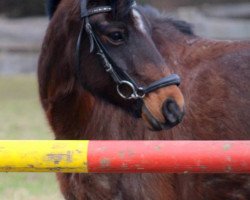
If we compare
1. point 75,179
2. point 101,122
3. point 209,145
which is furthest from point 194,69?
point 209,145

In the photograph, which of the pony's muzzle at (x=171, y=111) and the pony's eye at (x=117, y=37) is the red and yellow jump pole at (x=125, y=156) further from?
the pony's eye at (x=117, y=37)

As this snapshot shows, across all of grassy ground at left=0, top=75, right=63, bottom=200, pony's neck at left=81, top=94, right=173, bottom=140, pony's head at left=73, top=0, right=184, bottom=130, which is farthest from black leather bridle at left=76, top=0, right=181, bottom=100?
grassy ground at left=0, top=75, right=63, bottom=200

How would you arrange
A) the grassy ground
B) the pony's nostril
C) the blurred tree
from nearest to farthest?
the pony's nostril → the grassy ground → the blurred tree

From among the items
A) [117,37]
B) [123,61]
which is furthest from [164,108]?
[117,37]

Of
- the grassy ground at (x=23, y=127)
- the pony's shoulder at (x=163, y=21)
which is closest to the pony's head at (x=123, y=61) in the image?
the pony's shoulder at (x=163, y=21)

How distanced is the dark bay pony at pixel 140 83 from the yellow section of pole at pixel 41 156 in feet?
3.57

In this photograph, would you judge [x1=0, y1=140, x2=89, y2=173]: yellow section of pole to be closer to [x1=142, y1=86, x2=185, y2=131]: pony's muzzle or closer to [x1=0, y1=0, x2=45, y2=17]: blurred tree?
[x1=142, y1=86, x2=185, y2=131]: pony's muzzle

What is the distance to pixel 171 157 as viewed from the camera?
2953 mm

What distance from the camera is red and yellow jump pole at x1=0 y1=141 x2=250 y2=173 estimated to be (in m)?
2.95

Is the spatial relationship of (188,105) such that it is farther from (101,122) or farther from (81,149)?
(81,149)

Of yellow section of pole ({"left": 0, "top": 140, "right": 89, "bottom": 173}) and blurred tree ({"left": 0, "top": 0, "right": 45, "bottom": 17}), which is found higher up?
yellow section of pole ({"left": 0, "top": 140, "right": 89, "bottom": 173})

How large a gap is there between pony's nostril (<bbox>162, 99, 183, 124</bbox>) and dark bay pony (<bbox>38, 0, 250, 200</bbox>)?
0.11 m

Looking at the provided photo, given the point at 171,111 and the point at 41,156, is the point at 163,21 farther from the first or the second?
the point at 41,156

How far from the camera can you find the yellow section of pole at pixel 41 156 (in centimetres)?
298
